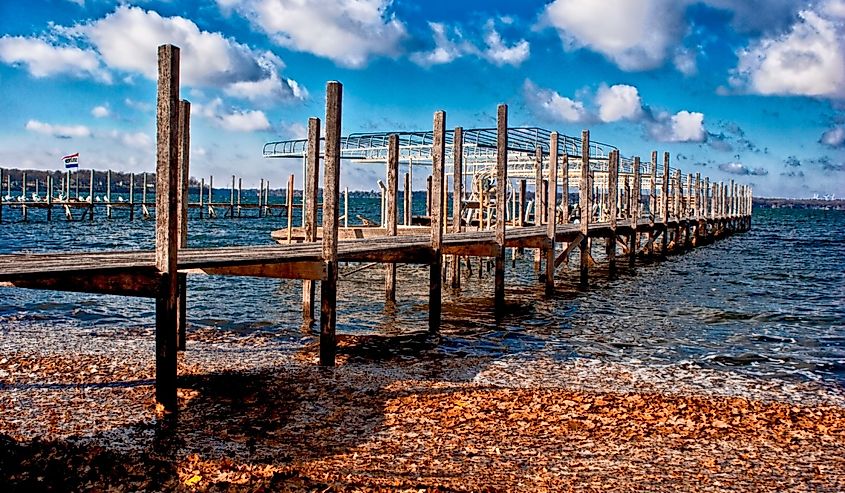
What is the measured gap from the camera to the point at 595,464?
6.40 metres

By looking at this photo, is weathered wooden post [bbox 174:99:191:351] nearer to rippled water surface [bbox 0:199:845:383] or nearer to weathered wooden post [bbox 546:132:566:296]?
rippled water surface [bbox 0:199:845:383]

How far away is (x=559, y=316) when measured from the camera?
1572cm

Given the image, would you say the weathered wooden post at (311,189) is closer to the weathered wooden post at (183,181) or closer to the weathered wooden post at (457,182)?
the weathered wooden post at (183,181)

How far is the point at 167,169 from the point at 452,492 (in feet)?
13.2

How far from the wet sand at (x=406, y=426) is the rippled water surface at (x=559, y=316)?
1409 mm

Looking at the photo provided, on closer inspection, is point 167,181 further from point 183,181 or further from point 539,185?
point 539,185

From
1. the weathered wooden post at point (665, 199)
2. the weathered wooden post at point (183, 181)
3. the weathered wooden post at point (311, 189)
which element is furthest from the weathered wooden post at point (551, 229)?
the weathered wooden post at point (665, 199)

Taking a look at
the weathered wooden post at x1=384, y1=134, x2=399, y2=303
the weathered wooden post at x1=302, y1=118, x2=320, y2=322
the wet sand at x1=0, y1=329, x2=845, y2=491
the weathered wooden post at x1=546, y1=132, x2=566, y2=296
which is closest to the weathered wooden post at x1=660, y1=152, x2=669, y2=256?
the weathered wooden post at x1=546, y1=132, x2=566, y2=296

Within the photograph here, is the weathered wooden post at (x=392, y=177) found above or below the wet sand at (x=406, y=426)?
above

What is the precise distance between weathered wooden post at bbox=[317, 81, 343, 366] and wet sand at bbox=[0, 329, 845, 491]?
1.51 feet

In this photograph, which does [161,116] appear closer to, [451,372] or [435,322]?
[451,372]

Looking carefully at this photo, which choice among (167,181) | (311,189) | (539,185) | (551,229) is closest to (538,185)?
(539,185)

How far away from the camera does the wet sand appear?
5.89 metres

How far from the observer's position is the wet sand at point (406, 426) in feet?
19.3
